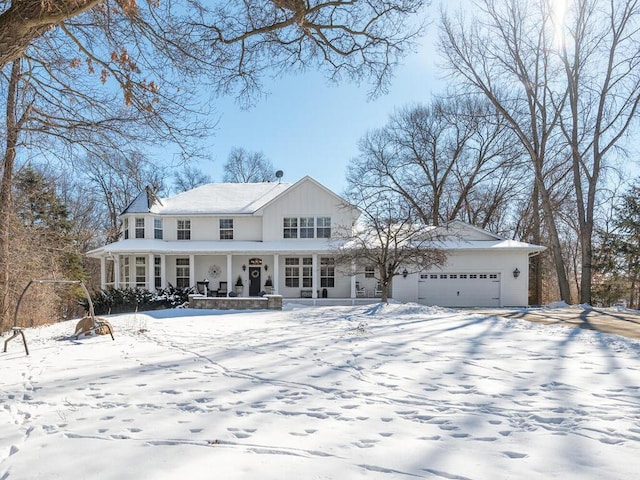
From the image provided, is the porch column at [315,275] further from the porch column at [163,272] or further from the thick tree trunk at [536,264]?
the thick tree trunk at [536,264]

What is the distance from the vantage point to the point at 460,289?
65.0 ft

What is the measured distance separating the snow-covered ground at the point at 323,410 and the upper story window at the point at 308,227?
45.8 ft

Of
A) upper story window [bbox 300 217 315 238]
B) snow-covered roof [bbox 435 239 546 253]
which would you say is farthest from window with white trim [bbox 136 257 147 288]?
snow-covered roof [bbox 435 239 546 253]

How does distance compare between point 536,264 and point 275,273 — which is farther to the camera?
point 536,264

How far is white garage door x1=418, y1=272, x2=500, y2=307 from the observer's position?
64.6 feet

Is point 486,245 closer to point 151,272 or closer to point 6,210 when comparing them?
point 151,272

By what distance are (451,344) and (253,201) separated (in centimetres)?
1742

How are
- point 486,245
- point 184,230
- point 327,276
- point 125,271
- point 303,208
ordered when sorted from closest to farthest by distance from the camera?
point 486,245, point 303,208, point 327,276, point 184,230, point 125,271

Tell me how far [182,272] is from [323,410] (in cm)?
1932

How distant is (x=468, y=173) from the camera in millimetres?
29578

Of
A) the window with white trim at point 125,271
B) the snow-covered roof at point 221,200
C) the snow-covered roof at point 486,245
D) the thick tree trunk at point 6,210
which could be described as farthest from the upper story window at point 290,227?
the thick tree trunk at point 6,210

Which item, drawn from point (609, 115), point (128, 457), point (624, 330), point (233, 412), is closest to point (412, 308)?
point (624, 330)

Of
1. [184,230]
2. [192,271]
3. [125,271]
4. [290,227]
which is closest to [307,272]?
[290,227]

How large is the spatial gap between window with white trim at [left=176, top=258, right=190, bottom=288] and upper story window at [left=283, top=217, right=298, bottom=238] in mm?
5595
